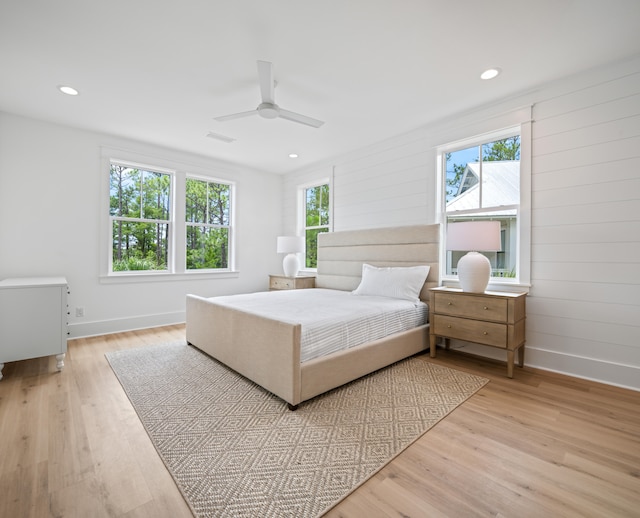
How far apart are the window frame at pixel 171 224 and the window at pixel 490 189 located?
135 inches

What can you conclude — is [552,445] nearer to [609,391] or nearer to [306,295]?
[609,391]

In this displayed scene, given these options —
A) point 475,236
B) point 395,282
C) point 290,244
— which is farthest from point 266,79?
point 290,244

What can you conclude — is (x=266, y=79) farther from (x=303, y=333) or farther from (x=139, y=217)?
(x=139, y=217)

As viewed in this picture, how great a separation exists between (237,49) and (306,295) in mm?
2492

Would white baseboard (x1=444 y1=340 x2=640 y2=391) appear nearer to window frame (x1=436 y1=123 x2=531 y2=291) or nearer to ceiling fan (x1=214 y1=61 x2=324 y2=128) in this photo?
window frame (x1=436 y1=123 x2=531 y2=291)

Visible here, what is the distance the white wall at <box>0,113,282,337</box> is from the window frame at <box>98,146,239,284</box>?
51 millimetres

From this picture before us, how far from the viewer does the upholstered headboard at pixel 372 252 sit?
11.6 feet

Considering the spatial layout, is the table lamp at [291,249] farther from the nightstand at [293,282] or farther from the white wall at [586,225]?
the white wall at [586,225]

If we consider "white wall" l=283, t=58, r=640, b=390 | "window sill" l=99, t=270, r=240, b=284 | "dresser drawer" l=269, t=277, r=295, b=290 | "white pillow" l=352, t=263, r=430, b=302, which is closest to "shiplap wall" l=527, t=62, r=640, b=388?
"white wall" l=283, t=58, r=640, b=390

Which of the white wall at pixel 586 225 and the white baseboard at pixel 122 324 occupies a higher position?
the white wall at pixel 586 225

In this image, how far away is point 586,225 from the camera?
2.63 m

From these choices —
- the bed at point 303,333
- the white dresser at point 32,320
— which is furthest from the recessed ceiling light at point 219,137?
the white dresser at point 32,320

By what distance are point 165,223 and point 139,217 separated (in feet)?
1.14

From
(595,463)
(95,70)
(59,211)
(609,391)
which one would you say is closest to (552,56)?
(609,391)
